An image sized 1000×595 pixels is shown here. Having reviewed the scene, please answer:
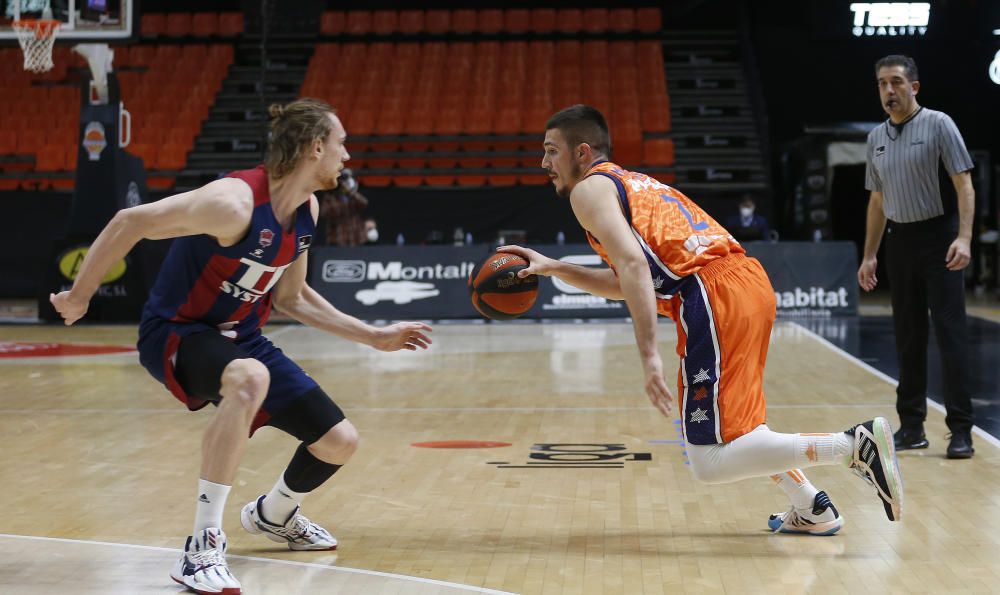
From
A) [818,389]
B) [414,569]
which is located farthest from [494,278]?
[818,389]

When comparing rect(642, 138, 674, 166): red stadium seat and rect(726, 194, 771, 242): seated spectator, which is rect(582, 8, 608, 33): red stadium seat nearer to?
rect(642, 138, 674, 166): red stadium seat

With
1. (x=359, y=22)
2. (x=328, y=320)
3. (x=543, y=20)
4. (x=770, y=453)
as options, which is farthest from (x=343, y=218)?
(x=770, y=453)

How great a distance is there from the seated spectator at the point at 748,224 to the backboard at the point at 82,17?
302 inches

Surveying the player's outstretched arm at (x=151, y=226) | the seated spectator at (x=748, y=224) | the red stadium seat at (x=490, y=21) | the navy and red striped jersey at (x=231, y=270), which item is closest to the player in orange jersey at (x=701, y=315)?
the navy and red striped jersey at (x=231, y=270)

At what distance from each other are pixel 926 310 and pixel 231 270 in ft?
11.4

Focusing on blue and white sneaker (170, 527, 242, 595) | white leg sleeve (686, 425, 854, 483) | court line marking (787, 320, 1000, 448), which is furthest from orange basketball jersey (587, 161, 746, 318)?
court line marking (787, 320, 1000, 448)

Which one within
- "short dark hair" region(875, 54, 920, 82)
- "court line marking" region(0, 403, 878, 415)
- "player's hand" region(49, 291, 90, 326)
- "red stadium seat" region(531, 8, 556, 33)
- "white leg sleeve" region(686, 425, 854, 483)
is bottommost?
"court line marking" region(0, 403, 878, 415)

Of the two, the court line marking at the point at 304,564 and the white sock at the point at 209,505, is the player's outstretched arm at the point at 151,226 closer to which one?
the white sock at the point at 209,505

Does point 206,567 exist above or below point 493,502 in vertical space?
above

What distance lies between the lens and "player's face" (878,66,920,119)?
5.57 m

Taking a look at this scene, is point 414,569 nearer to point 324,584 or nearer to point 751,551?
point 324,584

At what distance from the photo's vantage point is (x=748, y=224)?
1599cm

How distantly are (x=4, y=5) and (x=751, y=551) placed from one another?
11213 mm

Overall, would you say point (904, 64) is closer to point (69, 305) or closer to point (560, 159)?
point (560, 159)
